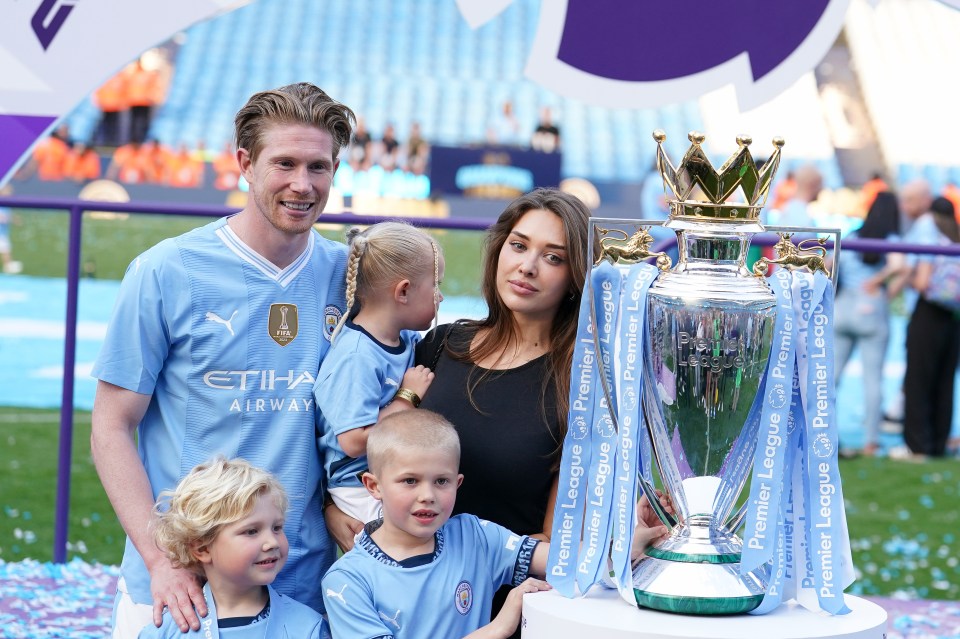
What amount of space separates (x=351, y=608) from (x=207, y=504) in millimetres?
286

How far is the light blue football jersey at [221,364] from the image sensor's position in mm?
2166

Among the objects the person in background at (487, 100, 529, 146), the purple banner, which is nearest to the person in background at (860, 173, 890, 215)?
the purple banner

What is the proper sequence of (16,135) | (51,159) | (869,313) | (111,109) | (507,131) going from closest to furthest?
(16,135), (869,313), (51,159), (111,109), (507,131)

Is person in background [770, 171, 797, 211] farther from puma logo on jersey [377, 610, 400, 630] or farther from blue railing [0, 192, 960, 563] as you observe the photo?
puma logo on jersey [377, 610, 400, 630]

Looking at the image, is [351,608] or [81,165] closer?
[351,608]

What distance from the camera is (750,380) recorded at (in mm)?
1784

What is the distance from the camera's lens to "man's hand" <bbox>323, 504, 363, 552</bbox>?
2.24 metres

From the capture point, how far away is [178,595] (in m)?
2.04

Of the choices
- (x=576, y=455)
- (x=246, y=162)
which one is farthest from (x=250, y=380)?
(x=576, y=455)

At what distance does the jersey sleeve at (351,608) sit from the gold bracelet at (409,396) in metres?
0.39

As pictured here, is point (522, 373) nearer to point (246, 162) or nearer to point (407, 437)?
point (407, 437)

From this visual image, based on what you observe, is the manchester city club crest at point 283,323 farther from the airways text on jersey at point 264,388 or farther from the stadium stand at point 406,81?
the stadium stand at point 406,81

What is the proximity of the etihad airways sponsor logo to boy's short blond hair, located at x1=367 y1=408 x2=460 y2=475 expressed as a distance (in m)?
0.24

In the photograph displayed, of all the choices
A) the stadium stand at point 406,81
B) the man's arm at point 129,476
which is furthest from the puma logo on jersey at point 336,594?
the stadium stand at point 406,81
